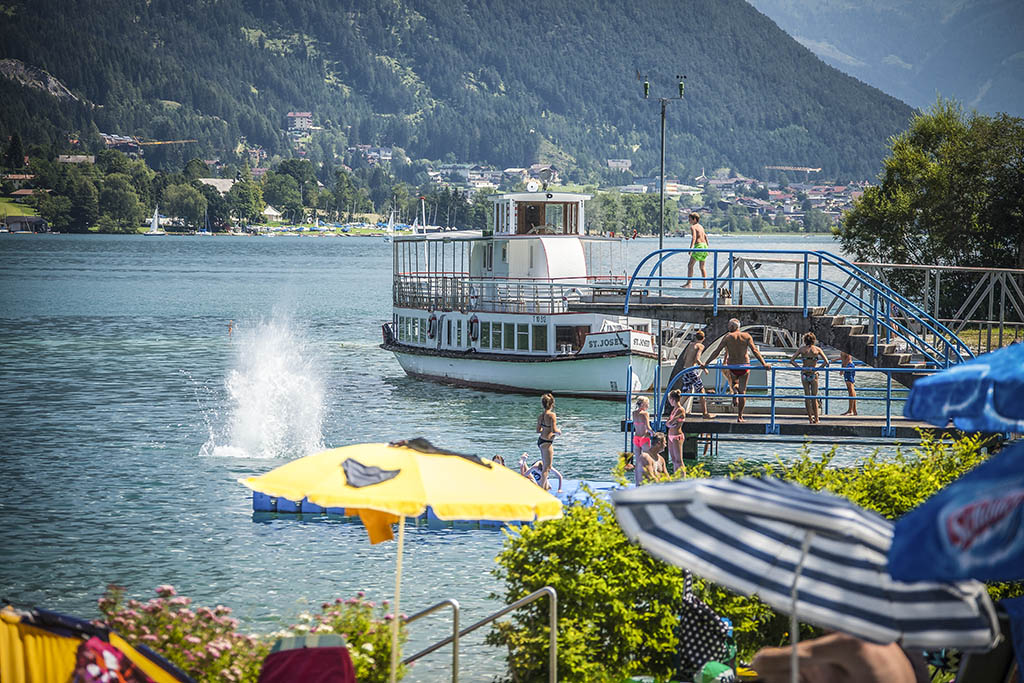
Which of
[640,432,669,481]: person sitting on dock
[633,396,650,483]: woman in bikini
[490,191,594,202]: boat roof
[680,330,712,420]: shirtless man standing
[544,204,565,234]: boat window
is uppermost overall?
[490,191,594,202]: boat roof

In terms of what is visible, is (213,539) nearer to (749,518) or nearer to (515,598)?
(515,598)

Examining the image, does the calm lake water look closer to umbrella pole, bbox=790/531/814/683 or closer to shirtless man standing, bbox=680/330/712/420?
shirtless man standing, bbox=680/330/712/420

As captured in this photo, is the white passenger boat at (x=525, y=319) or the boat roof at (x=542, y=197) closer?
the white passenger boat at (x=525, y=319)

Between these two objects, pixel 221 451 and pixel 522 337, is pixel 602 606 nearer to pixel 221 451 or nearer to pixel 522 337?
pixel 221 451

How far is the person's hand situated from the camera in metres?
6.53

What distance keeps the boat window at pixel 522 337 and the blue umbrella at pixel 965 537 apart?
3578 cm

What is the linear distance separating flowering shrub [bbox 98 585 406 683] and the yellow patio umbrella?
36cm

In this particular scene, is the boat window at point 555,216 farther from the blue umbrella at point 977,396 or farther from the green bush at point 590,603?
the blue umbrella at point 977,396

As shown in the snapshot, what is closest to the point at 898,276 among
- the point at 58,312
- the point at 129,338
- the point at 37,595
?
the point at 129,338

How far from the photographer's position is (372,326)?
82.6 meters

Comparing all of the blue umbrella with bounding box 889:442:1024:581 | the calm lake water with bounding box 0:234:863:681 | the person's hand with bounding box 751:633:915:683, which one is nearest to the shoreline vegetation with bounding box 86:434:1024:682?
the calm lake water with bounding box 0:234:863:681

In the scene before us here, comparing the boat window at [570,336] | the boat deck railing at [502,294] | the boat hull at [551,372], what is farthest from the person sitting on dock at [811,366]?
the boat window at [570,336]

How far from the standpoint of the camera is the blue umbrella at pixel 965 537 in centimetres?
562

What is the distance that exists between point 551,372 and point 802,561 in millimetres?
35215
